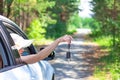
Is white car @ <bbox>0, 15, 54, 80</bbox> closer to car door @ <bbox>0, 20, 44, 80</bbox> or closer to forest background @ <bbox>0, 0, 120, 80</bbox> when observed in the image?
car door @ <bbox>0, 20, 44, 80</bbox>

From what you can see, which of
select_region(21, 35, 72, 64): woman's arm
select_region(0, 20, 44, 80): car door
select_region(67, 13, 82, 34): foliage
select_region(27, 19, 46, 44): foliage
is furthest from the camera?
Result: select_region(67, 13, 82, 34): foliage

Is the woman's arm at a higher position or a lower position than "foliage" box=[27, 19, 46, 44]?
higher

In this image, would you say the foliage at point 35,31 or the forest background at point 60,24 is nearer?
the forest background at point 60,24

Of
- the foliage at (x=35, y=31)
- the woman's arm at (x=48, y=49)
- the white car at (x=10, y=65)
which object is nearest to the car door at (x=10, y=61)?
the white car at (x=10, y=65)

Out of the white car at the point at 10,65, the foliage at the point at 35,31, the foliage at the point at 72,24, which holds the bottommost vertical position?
the foliage at the point at 72,24

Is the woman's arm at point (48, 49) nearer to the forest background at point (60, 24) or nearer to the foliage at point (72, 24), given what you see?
the forest background at point (60, 24)

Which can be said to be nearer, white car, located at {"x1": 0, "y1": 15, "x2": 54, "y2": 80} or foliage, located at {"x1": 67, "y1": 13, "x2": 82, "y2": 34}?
white car, located at {"x1": 0, "y1": 15, "x2": 54, "y2": 80}

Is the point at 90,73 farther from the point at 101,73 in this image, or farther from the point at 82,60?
the point at 82,60

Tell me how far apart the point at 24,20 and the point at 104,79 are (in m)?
18.8

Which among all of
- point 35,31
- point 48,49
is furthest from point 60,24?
point 48,49

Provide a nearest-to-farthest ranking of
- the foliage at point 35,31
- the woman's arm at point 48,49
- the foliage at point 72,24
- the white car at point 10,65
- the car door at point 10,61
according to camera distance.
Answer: the white car at point 10,65 < the car door at point 10,61 < the woman's arm at point 48,49 < the foliage at point 35,31 < the foliage at point 72,24

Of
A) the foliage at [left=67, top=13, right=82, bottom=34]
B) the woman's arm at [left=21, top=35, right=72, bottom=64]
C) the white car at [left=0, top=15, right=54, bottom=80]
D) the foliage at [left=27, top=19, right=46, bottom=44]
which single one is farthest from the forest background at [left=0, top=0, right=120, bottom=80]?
the foliage at [left=67, top=13, right=82, bottom=34]

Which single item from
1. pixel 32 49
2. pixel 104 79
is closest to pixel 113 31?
pixel 104 79

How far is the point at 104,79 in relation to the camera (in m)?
13.5
